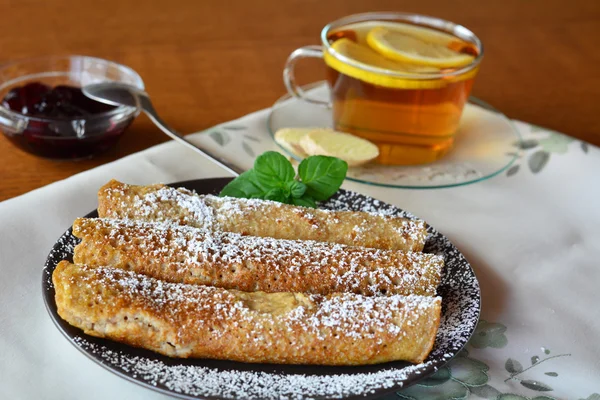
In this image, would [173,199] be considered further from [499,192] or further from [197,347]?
Result: [499,192]

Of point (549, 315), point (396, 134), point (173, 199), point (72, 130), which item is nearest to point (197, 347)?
point (173, 199)

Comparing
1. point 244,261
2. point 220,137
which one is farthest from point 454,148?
point 244,261

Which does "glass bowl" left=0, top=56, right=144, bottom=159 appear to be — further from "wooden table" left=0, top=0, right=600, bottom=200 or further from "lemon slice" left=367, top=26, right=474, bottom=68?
"lemon slice" left=367, top=26, right=474, bottom=68

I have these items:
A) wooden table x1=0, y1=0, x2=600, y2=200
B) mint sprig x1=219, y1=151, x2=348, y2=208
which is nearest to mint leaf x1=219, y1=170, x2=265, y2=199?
mint sprig x1=219, y1=151, x2=348, y2=208

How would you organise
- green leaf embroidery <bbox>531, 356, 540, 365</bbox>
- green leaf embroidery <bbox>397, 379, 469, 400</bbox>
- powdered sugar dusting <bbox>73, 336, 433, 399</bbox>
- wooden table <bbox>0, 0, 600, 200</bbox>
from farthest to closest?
wooden table <bbox>0, 0, 600, 200</bbox>, green leaf embroidery <bbox>531, 356, 540, 365</bbox>, green leaf embroidery <bbox>397, 379, 469, 400</bbox>, powdered sugar dusting <bbox>73, 336, 433, 399</bbox>

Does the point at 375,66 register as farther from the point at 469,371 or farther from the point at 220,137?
the point at 469,371

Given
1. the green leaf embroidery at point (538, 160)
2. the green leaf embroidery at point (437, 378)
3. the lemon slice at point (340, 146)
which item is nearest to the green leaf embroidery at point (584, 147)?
the green leaf embroidery at point (538, 160)

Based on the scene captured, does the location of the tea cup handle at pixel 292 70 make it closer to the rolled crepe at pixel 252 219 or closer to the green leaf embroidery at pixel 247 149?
the green leaf embroidery at pixel 247 149
